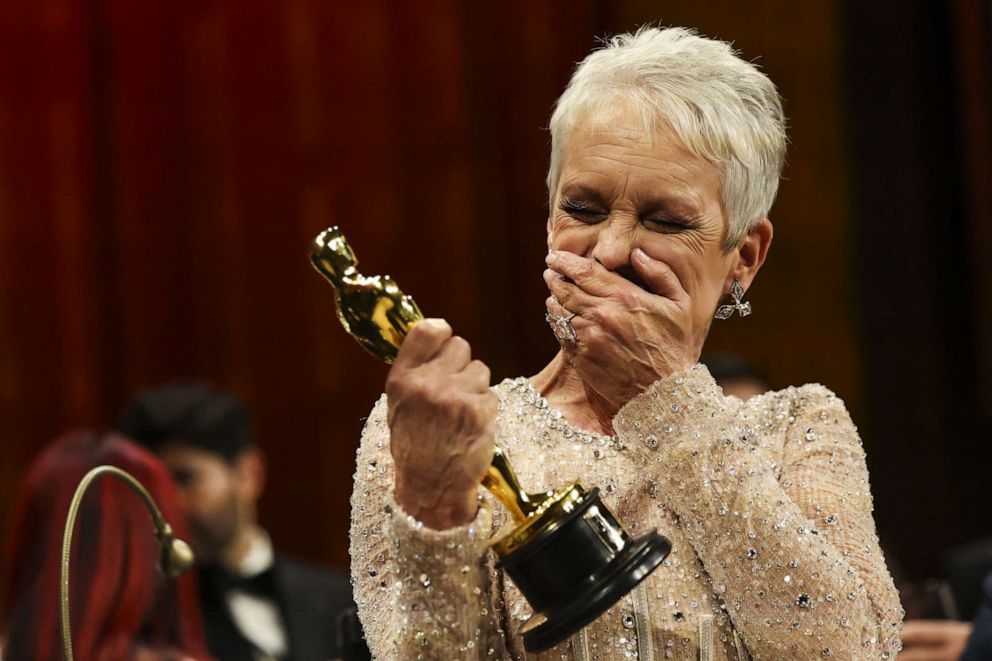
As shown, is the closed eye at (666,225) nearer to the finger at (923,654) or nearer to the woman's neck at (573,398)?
the woman's neck at (573,398)

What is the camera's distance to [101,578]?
7.54 ft

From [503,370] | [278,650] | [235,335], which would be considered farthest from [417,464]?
[235,335]

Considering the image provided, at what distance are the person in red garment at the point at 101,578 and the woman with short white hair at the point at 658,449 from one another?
113cm

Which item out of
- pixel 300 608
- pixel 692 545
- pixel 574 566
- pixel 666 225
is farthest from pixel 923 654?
pixel 574 566

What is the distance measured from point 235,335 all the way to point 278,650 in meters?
1.19

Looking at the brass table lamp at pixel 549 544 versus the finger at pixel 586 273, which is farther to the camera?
the finger at pixel 586 273

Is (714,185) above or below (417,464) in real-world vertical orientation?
above

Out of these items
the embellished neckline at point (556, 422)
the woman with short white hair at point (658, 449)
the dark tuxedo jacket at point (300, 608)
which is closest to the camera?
the woman with short white hair at point (658, 449)

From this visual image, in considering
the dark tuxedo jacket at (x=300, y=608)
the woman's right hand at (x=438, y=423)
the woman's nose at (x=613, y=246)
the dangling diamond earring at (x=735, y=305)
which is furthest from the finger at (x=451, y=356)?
the dark tuxedo jacket at (x=300, y=608)

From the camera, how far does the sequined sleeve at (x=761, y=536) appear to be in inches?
47.4

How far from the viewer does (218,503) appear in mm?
3355

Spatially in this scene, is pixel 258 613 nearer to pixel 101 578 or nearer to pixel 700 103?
pixel 101 578

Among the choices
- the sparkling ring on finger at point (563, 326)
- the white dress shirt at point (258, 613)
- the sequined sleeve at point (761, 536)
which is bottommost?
the white dress shirt at point (258, 613)

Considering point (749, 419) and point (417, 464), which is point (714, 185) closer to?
point (749, 419)
